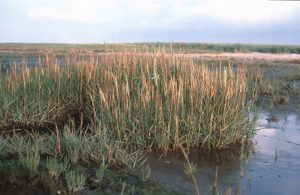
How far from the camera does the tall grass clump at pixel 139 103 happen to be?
560 cm

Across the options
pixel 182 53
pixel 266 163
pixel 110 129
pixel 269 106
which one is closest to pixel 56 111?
pixel 110 129

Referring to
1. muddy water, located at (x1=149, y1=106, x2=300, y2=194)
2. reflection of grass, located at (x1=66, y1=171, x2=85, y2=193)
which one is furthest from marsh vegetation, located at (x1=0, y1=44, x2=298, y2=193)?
muddy water, located at (x1=149, y1=106, x2=300, y2=194)

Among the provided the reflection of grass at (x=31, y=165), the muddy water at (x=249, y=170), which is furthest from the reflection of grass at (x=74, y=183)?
the muddy water at (x=249, y=170)

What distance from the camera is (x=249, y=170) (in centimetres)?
508

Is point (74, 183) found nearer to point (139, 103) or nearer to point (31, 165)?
point (31, 165)

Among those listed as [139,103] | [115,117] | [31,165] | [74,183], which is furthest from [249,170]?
[31,165]

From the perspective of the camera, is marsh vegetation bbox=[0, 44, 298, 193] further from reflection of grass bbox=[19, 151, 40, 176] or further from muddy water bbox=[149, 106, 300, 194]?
muddy water bbox=[149, 106, 300, 194]

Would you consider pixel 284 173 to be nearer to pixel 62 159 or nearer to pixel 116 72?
pixel 62 159

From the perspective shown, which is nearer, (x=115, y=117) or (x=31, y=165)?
(x=31, y=165)

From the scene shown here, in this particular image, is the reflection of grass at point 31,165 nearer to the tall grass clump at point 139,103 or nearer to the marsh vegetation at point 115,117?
the marsh vegetation at point 115,117

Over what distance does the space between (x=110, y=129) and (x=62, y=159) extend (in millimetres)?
1459

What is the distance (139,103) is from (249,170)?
1809 mm

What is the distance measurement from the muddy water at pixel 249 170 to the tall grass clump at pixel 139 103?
0.36 metres

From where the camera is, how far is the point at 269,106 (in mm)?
10016
